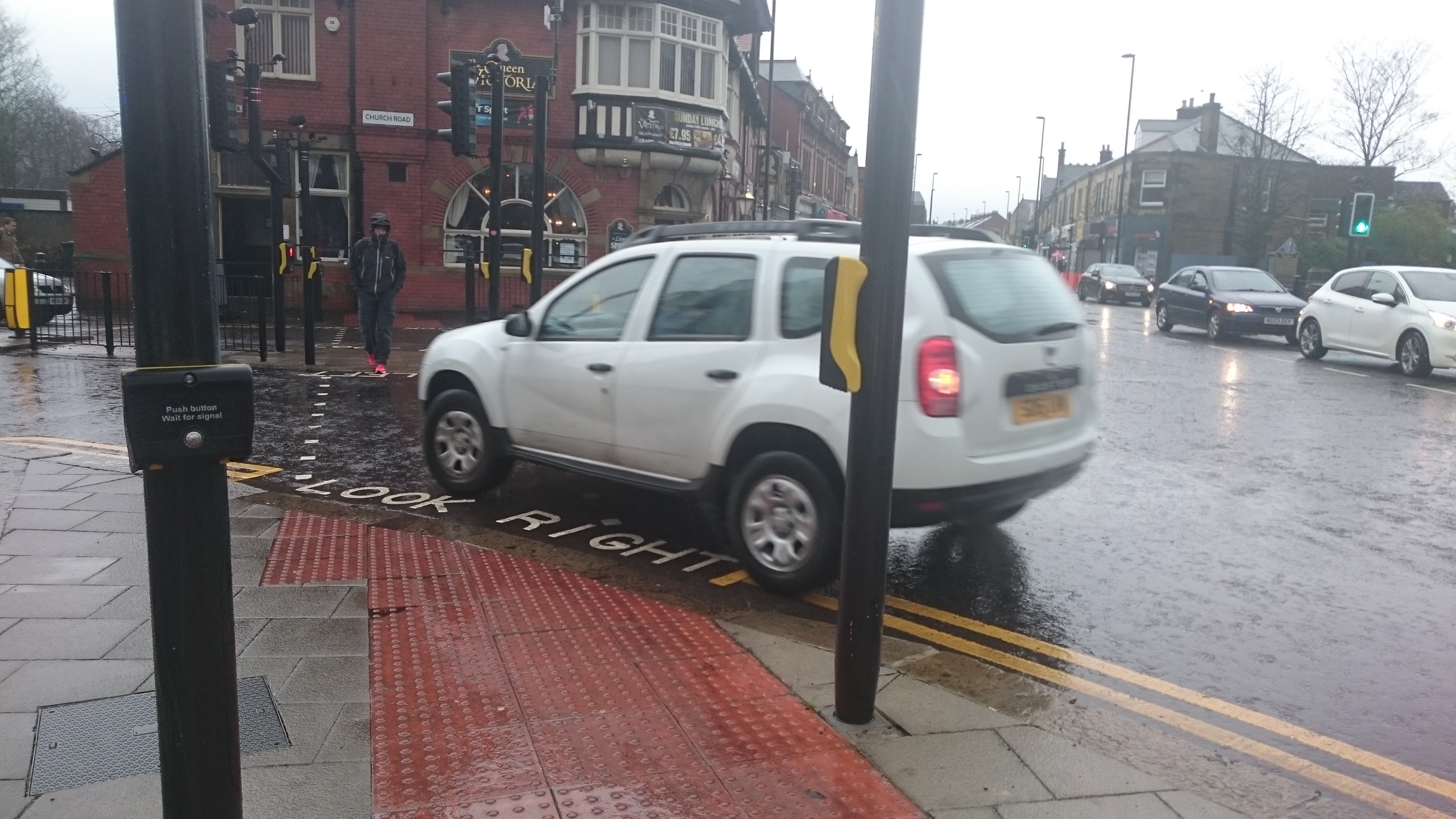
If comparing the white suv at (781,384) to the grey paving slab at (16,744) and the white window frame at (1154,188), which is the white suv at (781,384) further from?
the white window frame at (1154,188)

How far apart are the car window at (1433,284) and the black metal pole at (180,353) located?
1643 cm

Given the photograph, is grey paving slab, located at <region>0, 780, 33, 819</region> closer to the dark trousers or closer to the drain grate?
the drain grate

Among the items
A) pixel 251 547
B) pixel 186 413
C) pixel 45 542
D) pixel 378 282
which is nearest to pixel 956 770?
pixel 186 413

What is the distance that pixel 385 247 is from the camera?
1252cm

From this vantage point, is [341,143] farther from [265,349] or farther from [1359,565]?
[1359,565]

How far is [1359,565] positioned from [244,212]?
75.7 feet

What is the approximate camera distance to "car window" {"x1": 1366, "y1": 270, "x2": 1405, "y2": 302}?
1501 cm

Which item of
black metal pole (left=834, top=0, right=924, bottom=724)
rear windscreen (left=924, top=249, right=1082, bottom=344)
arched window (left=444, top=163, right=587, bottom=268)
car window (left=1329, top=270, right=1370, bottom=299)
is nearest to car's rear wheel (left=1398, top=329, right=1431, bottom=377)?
car window (left=1329, top=270, right=1370, bottom=299)

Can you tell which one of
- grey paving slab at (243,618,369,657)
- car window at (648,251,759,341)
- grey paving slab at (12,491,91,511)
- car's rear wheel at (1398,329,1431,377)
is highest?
car window at (648,251,759,341)

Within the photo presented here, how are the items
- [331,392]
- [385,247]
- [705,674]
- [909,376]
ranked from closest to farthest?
1. [705,674]
2. [909,376]
3. [331,392]
4. [385,247]

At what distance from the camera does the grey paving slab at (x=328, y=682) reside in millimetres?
3764

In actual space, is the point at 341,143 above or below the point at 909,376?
above

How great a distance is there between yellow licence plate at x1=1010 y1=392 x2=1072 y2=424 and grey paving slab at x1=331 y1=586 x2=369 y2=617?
3.18 m

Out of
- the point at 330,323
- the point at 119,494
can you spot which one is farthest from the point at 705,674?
the point at 330,323
